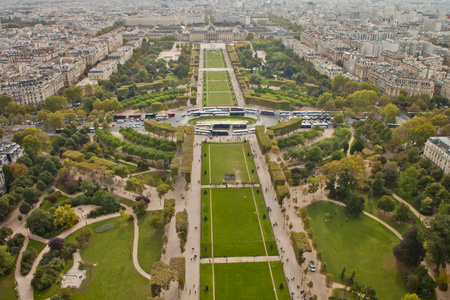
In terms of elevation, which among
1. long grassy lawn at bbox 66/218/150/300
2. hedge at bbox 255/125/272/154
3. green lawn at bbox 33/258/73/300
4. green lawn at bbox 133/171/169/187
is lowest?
green lawn at bbox 33/258/73/300

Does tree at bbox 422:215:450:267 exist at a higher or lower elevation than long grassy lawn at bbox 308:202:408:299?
higher

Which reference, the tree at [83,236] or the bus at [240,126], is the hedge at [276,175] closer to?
the bus at [240,126]

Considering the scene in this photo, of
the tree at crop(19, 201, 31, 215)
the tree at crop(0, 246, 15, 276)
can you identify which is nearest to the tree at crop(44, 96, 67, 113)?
the tree at crop(19, 201, 31, 215)

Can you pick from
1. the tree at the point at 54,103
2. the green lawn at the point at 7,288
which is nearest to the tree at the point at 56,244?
the green lawn at the point at 7,288

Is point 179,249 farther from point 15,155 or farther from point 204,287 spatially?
point 15,155

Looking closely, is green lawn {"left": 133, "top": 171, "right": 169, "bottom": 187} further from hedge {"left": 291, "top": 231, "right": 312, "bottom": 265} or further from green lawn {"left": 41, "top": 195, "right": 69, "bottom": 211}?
hedge {"left": 291, "top": 231, "right": 312, "bottom": 265}

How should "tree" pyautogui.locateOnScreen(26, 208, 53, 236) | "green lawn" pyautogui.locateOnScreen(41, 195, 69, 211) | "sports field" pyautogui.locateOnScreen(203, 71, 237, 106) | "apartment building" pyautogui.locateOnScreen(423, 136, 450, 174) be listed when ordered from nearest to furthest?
"tree" pyautogui.locateOnScreen(26, 208, 53, 236) < "green lawn" pyautogui.locateOnScreen(41, 195, 69, 211) < "apartment building" pyautogui.locateOnScreen(423, 136, 450, 174) < "sports field" pyautogui.locateOnScreen(203, 71, 237, 106)
